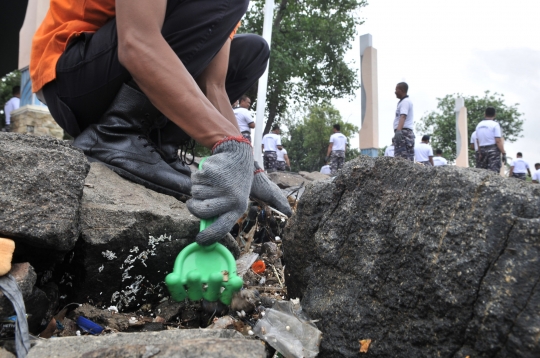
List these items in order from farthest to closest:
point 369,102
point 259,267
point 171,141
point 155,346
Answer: point 369,102, point 171,141, point 259,267, point 155,346

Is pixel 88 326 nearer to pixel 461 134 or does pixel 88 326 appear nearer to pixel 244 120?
pixel 244 120

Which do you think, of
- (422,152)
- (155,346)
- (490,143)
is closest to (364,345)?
(155,346)

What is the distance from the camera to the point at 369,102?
1404 centimetres

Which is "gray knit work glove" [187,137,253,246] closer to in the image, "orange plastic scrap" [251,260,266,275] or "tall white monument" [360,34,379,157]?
"orange plastic scrap" [251,260,266,275]

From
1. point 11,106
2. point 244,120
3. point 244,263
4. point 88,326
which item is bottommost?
point 88,326

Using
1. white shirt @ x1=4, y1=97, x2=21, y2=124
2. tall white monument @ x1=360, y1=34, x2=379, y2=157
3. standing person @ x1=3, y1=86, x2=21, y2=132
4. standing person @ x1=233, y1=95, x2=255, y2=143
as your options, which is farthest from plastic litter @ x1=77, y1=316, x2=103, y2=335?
tall white monument @ x1=360, y1=34, x2=379, y2=157

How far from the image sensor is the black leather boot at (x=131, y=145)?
1900 mm

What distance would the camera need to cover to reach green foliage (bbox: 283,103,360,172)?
130 ft

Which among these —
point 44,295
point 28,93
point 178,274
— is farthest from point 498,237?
point 28,93

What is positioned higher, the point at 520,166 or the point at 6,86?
the point at 6,86

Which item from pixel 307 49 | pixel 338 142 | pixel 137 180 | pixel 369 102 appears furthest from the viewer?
pixel 307 49

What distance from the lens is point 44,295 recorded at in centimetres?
119

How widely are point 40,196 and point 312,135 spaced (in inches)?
1552

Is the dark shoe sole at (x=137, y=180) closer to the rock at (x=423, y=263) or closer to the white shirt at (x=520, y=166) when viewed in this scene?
the rock at (x=423, y=263)
